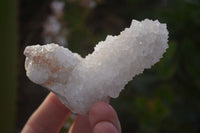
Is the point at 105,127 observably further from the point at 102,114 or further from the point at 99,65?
the point at 99,65

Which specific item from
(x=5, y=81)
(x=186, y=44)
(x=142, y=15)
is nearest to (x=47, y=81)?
(x=5, y=81)

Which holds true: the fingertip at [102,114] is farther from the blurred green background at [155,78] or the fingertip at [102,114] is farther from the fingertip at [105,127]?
the blurred green background at [155,78]

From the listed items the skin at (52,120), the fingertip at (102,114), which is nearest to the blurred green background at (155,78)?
the skin at (52,120)

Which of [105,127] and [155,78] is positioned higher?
[155,78]

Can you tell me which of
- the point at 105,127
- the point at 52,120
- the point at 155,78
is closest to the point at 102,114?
the point at 105,127

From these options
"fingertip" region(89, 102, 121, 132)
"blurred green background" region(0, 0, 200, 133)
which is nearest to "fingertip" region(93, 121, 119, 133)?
"fingertip" region(89, 102, 121, 132)

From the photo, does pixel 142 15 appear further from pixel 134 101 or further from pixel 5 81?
pixel 5 81
